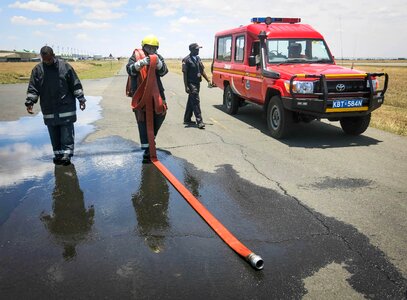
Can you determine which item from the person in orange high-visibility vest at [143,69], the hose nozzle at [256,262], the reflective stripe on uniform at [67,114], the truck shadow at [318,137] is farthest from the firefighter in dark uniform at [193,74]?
the hose nozzle at [256,262]

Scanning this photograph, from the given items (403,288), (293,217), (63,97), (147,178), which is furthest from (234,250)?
(63,97)

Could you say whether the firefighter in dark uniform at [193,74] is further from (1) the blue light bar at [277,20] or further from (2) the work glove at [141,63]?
(2) the work glove at [141,63]

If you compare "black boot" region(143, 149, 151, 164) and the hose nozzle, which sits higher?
"black boot" region(143, 149, 151, 164)

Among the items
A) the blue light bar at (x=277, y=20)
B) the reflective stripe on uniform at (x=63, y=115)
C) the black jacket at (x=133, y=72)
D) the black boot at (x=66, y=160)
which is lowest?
the black boot at (x=66, y=160)

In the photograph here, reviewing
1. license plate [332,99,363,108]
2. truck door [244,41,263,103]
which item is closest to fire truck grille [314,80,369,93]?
license plate [332,99,363,108]

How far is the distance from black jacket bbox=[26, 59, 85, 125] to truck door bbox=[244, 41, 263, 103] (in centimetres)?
427

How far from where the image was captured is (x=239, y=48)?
9.84m

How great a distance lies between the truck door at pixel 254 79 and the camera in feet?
27.8

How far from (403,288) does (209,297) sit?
1466mm

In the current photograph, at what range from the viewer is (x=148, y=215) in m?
4.08

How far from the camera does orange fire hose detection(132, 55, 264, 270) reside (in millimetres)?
3154

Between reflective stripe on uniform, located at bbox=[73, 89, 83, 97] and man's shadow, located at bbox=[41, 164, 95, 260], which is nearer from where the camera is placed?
man's shadow, located at bbox=[41, 164, 95, 260]

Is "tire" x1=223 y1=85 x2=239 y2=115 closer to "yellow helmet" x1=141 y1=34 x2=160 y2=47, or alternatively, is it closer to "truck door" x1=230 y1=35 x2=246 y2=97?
"truck door" x1=230 y1=35 x2=246 y2=97

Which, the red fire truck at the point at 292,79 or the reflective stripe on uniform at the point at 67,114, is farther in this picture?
the red fire truck at the point at 292,79
